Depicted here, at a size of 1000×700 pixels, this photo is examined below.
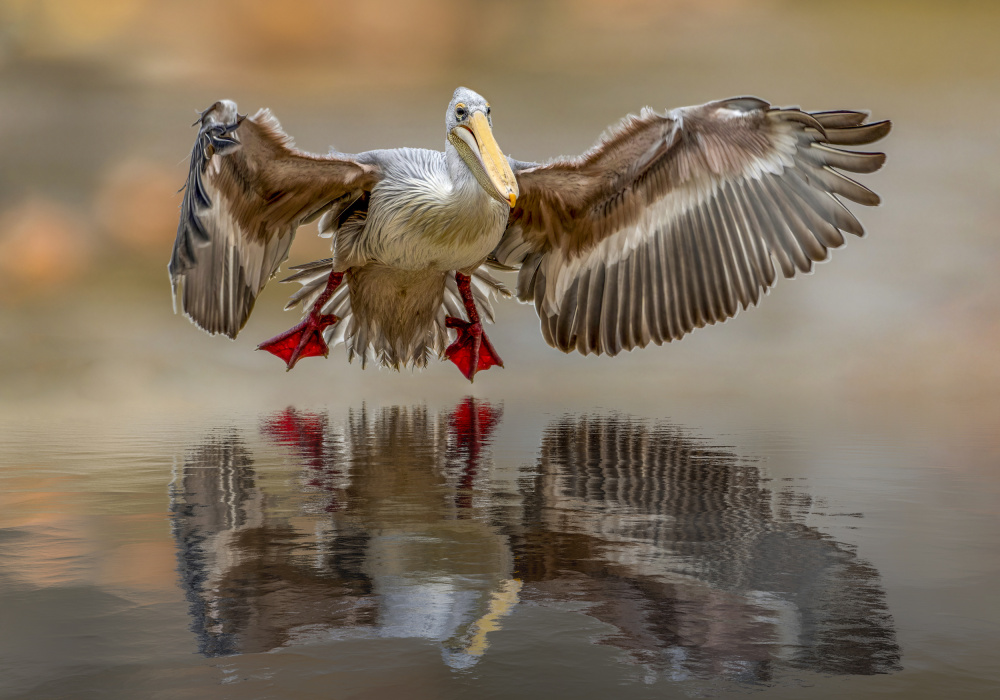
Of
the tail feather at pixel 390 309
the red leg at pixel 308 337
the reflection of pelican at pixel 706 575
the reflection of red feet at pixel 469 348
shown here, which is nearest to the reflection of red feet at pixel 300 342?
the red leg at pixel 308 337

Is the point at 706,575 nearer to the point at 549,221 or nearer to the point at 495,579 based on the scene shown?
the point at 495,579

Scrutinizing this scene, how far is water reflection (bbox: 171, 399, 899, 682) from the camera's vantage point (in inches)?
100

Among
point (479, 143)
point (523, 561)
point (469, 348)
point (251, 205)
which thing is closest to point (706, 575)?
point (523, 561)

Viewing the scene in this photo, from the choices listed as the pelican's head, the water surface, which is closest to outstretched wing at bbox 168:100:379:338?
the pelican's head

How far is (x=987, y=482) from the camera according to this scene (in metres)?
5.59

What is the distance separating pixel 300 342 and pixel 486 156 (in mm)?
2907

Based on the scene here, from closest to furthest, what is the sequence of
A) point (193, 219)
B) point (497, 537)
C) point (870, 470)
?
point (497, 537) → point (193, 219) → point (870, 470)

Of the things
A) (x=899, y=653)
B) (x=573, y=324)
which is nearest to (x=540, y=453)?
(x=573, y=324)

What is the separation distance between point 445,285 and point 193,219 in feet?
13.3

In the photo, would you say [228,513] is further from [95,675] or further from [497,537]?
[95,675]

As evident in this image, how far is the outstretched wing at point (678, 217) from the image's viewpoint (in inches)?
282

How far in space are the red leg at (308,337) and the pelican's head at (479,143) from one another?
2164 millimetres

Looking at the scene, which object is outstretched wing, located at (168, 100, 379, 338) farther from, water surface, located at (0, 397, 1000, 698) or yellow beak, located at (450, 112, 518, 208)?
water surface, located at (0, 397, 1000, 698)

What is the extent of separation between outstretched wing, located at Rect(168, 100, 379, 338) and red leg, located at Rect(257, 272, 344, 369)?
60 cm
